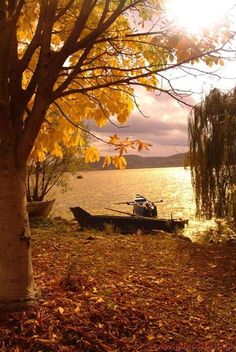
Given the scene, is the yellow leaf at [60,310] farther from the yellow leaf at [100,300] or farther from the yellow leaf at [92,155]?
the yellow leaf at [92,155]

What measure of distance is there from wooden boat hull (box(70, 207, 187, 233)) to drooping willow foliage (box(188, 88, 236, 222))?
2.17 meters

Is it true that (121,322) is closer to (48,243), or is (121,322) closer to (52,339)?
(52,339)

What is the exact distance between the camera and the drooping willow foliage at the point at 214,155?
633 inches

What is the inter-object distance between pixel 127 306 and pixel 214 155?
12.4 meters

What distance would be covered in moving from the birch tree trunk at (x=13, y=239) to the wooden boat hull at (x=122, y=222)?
12254 millimetres

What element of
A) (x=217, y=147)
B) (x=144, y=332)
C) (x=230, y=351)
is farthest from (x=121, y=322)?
(x=217, y=147)

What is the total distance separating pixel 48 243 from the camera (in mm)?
9852

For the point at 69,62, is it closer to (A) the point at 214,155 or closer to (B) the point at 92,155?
(B) the point at 92,155

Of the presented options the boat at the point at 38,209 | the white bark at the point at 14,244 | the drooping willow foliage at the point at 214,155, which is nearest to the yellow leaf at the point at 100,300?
the white bark at the point at 14,244

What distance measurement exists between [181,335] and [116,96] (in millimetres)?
3292

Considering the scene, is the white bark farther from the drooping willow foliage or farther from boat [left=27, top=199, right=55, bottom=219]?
boat [left=27, top=199, right=55, bottom=219]

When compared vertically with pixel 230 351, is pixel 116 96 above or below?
above

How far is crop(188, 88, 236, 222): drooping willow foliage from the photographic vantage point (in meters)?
16.1

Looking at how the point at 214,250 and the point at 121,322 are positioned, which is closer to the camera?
the point at 121,322
